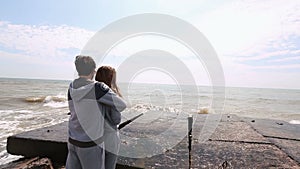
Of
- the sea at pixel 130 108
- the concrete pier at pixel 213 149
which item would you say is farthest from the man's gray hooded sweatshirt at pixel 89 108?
the sea at pixel 130 108

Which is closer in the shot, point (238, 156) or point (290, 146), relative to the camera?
point (238, 156)

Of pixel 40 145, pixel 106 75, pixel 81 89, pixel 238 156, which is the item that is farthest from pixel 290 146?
pixel 40 145

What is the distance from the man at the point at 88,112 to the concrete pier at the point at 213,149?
725 millimetres

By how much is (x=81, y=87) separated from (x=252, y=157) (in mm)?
2314

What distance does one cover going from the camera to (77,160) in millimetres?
2004

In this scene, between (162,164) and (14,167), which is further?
(14,167)

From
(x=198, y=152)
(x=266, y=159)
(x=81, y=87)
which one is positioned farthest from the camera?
(x=198, y=152)

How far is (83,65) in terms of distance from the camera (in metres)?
1.96

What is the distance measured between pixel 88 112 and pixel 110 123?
24 centimetres

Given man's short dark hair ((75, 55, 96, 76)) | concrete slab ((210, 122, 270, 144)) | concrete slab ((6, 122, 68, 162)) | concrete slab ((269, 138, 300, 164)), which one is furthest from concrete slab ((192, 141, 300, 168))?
concrete slab ((6, 122, 68, 162))

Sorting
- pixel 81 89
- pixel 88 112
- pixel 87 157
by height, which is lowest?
pixel 87 157

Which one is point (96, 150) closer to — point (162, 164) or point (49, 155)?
point (162, 164)

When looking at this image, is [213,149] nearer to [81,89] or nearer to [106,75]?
[106,75]

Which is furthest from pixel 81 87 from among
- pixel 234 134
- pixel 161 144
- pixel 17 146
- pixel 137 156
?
pixel 234 134
